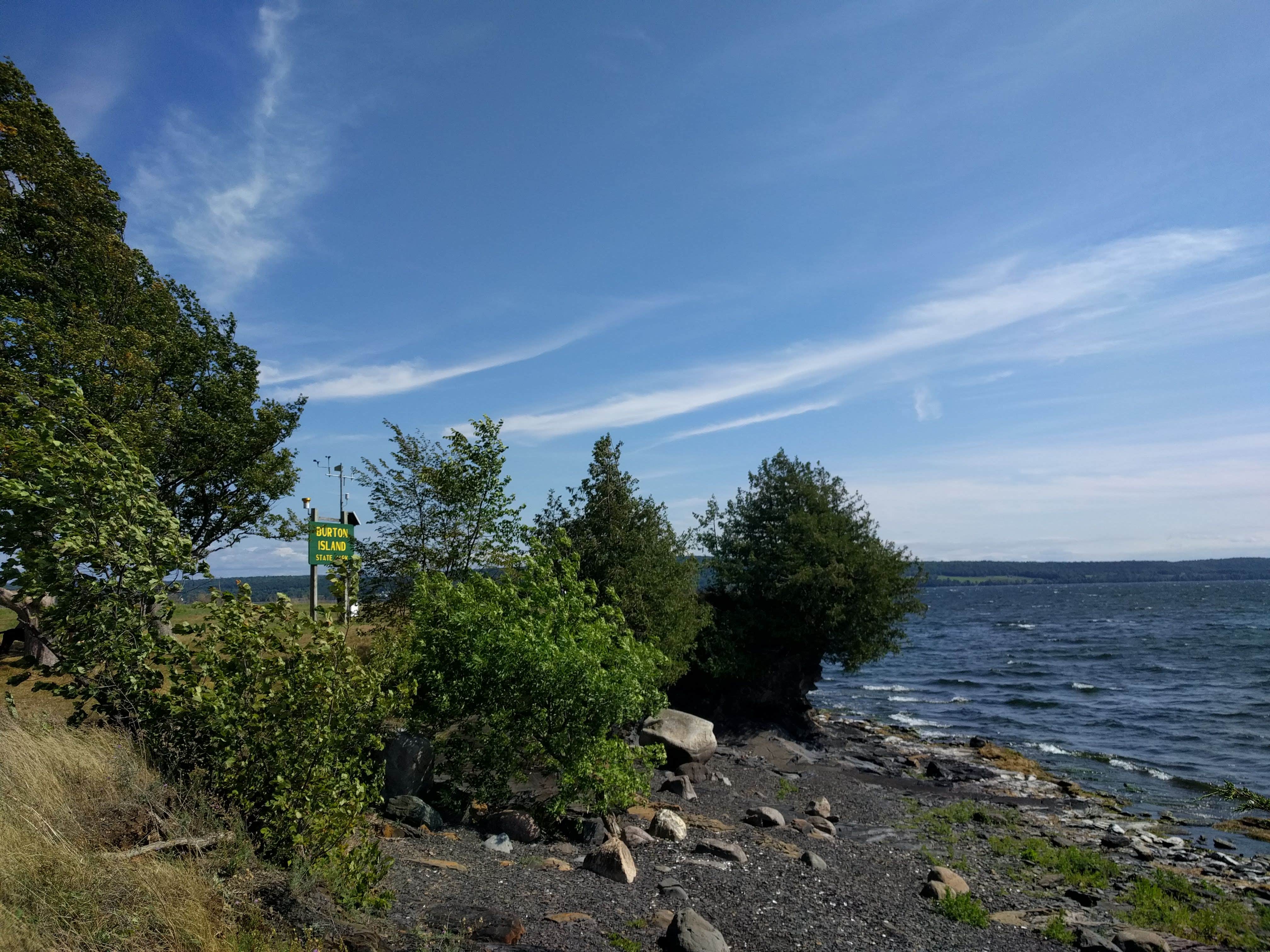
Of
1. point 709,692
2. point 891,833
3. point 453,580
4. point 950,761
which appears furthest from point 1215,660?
point 453,580

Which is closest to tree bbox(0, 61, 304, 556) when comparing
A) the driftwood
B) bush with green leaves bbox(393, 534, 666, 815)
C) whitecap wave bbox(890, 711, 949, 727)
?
bush with green leaves bbox(393, 534, 666, 815)

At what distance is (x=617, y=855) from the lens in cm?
1059

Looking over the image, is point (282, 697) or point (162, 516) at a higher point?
point (162, 516)

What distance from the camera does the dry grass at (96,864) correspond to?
230 inches

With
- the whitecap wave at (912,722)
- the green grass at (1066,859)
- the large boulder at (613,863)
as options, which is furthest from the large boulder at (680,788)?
the whitecap wave at (912,722)

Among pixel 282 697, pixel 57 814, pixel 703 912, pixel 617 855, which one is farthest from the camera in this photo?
pixel 617 855

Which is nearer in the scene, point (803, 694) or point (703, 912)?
point (703, 912)

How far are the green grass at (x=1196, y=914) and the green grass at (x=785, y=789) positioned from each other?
25.6 feet

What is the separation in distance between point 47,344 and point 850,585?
26.0m

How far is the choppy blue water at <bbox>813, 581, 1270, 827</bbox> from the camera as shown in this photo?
85.0ft

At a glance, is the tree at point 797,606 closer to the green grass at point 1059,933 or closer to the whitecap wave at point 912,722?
the whitecap wave at point 912,722

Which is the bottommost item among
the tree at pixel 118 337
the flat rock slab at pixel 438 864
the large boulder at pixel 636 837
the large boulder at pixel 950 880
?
the large boulder at pixel 950 880

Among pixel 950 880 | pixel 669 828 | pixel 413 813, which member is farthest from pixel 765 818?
pixel 413 813

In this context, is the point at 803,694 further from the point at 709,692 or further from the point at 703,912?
the point at 703,912
